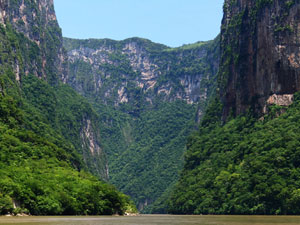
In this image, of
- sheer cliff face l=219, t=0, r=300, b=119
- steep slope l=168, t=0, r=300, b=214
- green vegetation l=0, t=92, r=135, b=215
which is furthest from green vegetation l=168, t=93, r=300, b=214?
green vegetation l=0, t=92, r=135, b=215

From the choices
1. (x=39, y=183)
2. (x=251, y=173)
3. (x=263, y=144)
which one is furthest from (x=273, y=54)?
(x=39, y=183)

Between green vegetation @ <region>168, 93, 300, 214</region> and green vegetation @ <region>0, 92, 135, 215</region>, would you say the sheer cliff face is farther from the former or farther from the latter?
green vegetation @ <region>0, 92, 135, 215</region>

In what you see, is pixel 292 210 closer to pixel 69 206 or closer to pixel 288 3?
pixel 69 206

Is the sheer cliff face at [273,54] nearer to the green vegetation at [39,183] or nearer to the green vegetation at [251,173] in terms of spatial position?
the green vegetation at [251,173]

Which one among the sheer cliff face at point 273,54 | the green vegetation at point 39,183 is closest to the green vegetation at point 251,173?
the sheer cliff face at point 273,54

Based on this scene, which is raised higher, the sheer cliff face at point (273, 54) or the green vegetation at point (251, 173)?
the sheer cliff face at point (273, 54)

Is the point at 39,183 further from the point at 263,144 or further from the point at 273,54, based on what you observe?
the point at 273,54

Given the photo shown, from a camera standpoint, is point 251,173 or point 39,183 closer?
point 39,183
